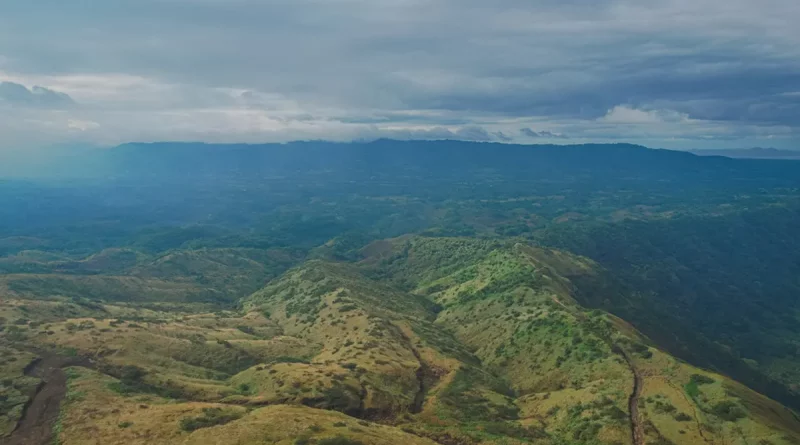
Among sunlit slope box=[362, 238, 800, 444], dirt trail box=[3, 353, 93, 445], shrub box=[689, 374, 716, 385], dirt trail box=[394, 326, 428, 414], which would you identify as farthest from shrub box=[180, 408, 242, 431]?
shrub box=[689, 374, 716, 385]

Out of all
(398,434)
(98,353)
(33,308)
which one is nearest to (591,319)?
(398,434)

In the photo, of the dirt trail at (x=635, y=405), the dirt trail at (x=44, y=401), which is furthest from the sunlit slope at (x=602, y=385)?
the dirt trail at (x=44, y=401)

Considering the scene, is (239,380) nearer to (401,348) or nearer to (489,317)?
(401,348)

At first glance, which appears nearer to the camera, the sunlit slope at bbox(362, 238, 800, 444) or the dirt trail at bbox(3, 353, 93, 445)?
the dirt trail at bbox(3, 353, 93, 445)

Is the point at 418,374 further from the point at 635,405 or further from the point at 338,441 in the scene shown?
the point at 338,441

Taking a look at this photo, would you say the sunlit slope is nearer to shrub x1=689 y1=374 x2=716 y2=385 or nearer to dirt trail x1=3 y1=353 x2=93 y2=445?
shrub x1=689 y1=374 x2=716 y2=385

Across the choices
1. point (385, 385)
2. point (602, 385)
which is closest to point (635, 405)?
point (602, 385)

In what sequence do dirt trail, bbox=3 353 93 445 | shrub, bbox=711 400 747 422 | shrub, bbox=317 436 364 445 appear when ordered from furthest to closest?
shrub, bbox=711 400 747 422, dirt trail, bbox=3 353 93 445, shrub, bbox=317 436 364 445
